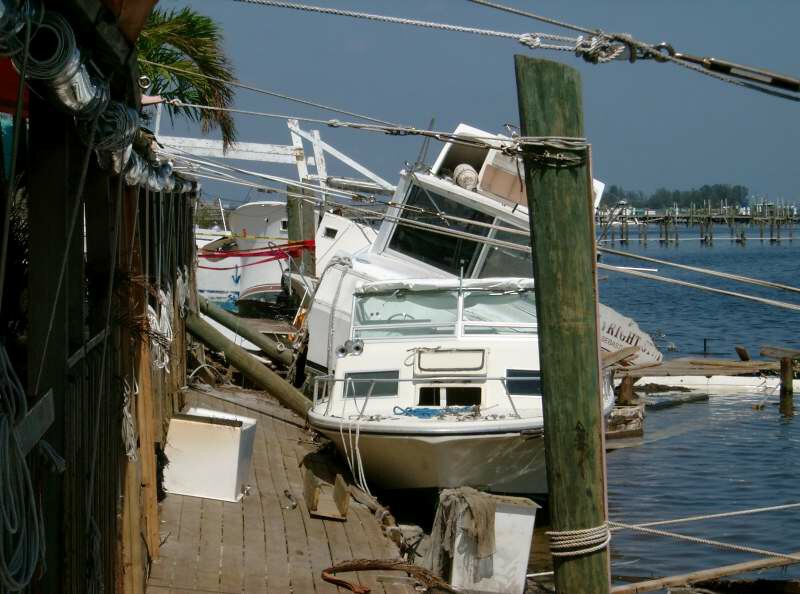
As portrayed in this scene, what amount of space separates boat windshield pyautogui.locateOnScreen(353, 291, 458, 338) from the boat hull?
2075 millimetres

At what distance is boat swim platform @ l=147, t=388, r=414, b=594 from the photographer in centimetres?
818

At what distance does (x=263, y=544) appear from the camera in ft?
30.4

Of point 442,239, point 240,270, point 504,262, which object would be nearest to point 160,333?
point 504,262

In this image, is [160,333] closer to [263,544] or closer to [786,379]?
[263,544]

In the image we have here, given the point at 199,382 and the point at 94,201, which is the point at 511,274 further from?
the point at 94,201

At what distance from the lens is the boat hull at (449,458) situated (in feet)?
39.3

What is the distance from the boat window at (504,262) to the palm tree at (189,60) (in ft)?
14.9

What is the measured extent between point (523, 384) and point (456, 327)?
1530 millimetres

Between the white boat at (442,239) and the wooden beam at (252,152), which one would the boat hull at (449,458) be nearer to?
the white boat at (442,239)

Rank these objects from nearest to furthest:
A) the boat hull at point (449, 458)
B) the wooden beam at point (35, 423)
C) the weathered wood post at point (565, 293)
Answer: the wooden beam at point (35, 423), the weathered wood post at point (565, 293), the boat hull at point (449, 458)

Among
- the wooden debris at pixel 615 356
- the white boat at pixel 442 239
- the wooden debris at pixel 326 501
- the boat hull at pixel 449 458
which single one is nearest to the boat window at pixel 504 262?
the white boat at pixel 442 239

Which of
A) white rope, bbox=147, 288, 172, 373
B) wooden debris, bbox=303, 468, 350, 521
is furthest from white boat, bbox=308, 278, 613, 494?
white rope, bbox=147, 288, 172, 373

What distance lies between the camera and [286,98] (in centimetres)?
888

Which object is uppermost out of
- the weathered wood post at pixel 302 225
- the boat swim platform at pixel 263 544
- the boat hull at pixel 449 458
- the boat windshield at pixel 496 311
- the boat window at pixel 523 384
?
the weathered wood post at pixel 302 225
